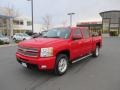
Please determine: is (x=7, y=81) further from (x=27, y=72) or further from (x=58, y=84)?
(x=58, y=84)

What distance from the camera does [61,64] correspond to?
5938 mm

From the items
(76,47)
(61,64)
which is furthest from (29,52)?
(76,47)

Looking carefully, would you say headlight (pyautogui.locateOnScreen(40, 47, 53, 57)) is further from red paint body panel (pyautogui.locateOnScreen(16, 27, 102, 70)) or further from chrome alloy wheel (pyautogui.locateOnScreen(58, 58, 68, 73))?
chrome alloy wheel (pyautogui.locateOnScreen(58, 58, 68, 73))

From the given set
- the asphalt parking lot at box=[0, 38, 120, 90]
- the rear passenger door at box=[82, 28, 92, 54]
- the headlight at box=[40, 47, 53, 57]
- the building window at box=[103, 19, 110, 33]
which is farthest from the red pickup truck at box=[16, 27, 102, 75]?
the building window at box=[103, 19, 110, 33]

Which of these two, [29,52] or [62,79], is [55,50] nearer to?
[29,52]

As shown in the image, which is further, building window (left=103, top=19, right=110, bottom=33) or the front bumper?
building window (left=103, top=19, right=110, bottom=33)

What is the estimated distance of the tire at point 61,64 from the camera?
18.7 feet

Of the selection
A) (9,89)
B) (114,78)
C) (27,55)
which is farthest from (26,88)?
(114,78)

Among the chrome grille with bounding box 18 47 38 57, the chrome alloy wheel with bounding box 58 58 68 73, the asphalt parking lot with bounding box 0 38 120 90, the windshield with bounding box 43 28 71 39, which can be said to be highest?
the windshield with bounding box 43 28 71 39

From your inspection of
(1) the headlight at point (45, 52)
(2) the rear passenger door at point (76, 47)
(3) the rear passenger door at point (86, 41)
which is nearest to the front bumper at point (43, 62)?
(1) the headlight at point (45, 52)

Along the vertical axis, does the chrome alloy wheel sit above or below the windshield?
below

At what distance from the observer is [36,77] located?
18.6 feet

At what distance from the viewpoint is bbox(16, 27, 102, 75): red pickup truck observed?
209 inches

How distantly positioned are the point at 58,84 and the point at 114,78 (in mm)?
2117
